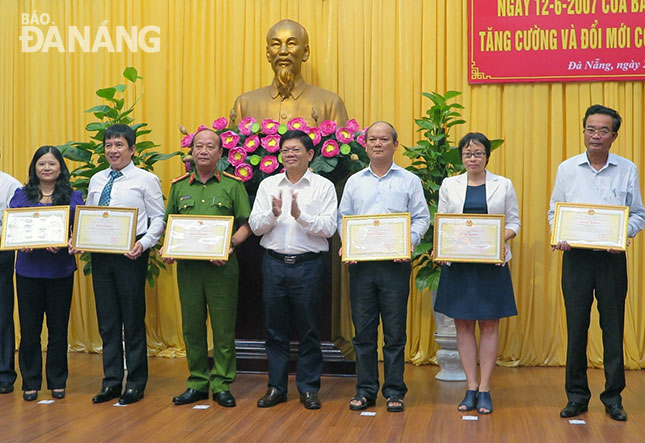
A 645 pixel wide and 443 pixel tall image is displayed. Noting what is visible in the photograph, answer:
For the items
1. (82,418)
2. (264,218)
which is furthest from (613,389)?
(82,418)

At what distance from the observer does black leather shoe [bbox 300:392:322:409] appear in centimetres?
381

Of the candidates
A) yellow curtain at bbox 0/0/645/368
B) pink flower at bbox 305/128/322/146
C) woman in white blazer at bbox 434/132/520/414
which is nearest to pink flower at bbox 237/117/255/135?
pink flower at bbox 305/128/322/146

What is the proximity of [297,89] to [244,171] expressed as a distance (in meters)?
1.01

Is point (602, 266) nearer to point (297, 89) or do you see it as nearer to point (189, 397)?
point (189, 397)

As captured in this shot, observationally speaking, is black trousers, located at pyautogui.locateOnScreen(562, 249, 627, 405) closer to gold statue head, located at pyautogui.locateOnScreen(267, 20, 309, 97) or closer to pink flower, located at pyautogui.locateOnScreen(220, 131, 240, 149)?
pink flower, located at pyautogui.locateOnScreen(220, 131, 240, 149)

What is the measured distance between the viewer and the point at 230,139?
4504 millimetres

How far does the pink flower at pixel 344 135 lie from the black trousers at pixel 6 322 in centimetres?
200

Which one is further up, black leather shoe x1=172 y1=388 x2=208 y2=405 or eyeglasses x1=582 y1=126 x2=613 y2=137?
eyeglasses x1=582 y1=126 x2=613 y2=137

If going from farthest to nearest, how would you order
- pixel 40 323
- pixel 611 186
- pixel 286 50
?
pixel 286 50 → pixel 40 323 → pixel 611 186

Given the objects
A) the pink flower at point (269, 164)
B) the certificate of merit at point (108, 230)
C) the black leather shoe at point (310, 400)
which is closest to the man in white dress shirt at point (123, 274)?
the certificate of merit at point (108, 230)

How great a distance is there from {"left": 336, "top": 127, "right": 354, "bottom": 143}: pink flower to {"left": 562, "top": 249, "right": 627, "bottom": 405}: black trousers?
4.83ft

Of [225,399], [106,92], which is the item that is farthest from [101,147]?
[225,399]

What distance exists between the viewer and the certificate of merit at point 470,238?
362cm

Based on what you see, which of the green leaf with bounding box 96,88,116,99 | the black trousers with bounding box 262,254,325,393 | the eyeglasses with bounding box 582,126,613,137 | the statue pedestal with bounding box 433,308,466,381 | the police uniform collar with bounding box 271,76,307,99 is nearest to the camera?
the eyeglasses with bounding box 582,126,613,137
